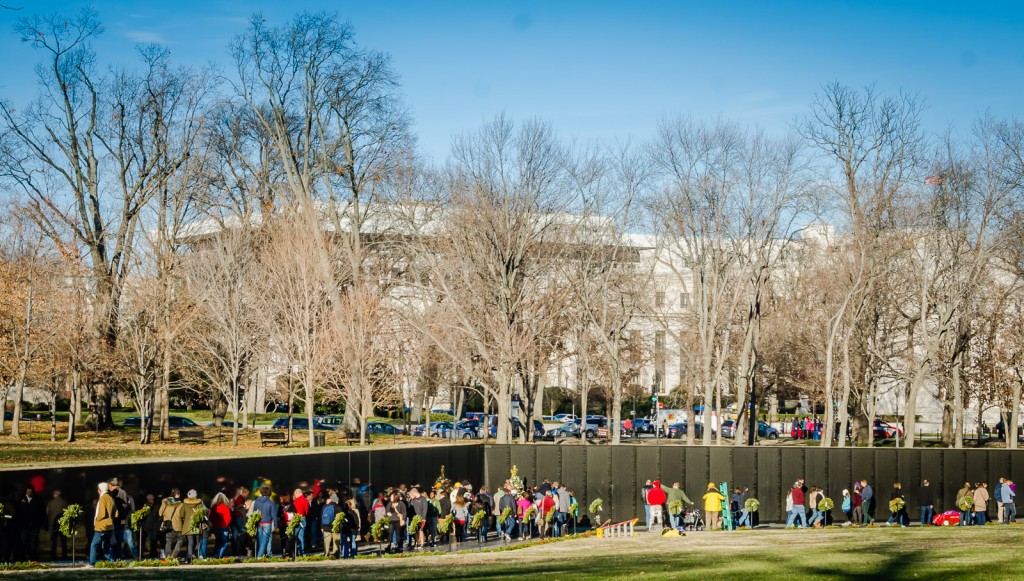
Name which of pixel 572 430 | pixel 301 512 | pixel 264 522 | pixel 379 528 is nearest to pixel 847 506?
pixel 379 528

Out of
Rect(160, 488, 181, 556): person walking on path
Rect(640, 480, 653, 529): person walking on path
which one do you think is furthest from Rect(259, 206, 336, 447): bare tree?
Rect(160, 488, 181, 556): person walking on path

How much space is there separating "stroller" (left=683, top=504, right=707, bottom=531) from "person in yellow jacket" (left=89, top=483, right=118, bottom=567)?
16.1m

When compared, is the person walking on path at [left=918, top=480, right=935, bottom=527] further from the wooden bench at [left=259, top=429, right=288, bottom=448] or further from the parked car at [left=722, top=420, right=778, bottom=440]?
the parked car at [left=722, top=420, right=778, bottom=440]

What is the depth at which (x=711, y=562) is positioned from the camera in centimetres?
1639

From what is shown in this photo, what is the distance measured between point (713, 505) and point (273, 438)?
65.0ft

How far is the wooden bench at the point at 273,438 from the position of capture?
125ft

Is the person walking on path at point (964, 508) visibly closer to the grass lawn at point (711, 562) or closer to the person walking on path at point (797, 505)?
the person walking on path at point (797, 505)

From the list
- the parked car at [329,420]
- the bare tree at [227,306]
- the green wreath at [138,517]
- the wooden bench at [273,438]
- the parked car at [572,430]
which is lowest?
the parked car at [572,430]

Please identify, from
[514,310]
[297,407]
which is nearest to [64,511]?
[514,310]

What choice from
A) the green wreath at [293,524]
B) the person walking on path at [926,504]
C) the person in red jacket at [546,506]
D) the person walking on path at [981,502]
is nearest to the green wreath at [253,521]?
the green wreath at [293,524]

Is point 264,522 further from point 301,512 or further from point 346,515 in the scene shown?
point 346,515

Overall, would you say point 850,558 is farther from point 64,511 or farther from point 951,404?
point 951,404

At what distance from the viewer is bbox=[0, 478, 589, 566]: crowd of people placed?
17.5 m

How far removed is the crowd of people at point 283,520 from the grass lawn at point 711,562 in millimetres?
1952
